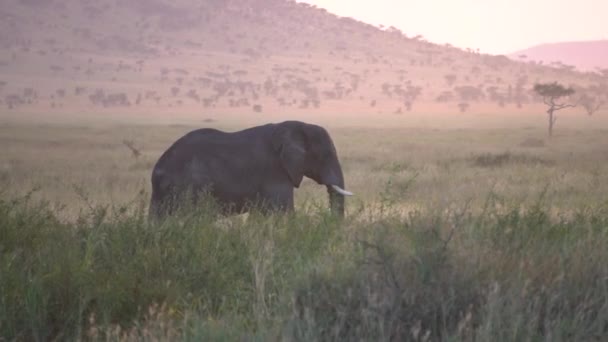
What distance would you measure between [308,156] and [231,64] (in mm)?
75044

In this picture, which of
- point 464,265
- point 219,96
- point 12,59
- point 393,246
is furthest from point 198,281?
point 12,59

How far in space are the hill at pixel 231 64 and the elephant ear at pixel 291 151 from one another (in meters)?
48.9

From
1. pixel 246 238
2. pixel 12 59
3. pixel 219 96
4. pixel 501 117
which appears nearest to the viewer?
pixel 246 238

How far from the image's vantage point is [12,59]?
7519 centimetres

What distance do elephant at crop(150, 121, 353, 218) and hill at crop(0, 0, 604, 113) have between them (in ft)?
160

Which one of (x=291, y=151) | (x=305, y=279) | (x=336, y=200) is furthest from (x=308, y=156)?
(x=305, y=279)

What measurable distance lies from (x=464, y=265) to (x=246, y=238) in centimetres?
198

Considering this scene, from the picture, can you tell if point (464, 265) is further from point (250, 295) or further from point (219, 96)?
point (219, 96)

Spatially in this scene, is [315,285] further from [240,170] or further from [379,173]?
[379,173]

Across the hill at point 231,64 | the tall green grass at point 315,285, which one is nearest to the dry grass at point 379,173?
the tall green grass at point 315,285

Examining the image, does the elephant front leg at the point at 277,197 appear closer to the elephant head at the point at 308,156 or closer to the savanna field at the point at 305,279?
the elephant head at the point at 308,156

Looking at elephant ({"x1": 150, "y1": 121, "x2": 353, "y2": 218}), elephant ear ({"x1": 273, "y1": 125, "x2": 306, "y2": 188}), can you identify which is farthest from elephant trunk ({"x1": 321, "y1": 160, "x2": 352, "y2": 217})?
elephant ear ({"x1": 273, "y1": 125, "x2": 306, "y2": 188})

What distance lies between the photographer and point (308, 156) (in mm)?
9172

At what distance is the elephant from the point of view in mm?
8836
